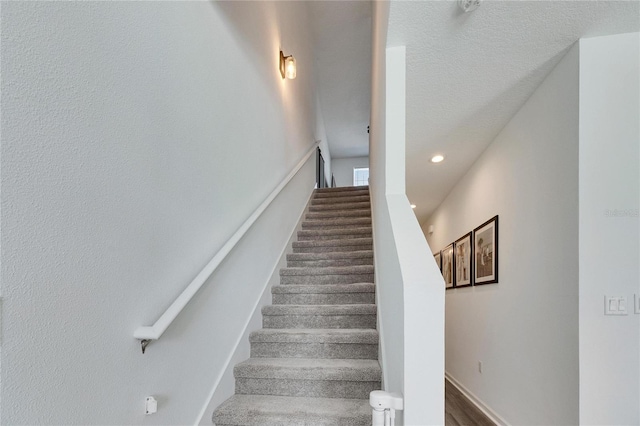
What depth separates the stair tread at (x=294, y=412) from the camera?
1686mm

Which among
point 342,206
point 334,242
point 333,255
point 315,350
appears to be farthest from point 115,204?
point 342,206

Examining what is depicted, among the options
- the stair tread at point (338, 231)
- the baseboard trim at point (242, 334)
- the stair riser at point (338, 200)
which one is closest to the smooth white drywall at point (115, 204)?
the baseboard trim at point (242, 334)

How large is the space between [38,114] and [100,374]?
2.51 feet

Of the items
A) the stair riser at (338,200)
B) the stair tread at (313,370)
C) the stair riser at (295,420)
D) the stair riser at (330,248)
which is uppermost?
the stair riser at (338,200)

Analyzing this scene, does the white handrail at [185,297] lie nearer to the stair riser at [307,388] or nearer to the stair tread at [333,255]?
the stair riser at [307,388]

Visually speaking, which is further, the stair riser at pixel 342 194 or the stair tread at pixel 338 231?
the stair riser at pixel 342 194

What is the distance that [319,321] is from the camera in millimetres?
2506

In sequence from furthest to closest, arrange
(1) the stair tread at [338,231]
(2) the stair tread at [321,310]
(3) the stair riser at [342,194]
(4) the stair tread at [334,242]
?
1. (3) the stair riser at [342,194]
2. (1) the stair tread at [338,231]
3. (4) the stair tread at [334,242]
4. (2) the stair tread at [321,310]

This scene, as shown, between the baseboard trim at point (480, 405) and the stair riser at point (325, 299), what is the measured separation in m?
1.37

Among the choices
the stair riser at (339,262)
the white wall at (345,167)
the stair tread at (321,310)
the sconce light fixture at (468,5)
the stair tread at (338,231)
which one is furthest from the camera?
the white wall at (345,167)

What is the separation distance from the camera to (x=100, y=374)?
1080 millimetres
